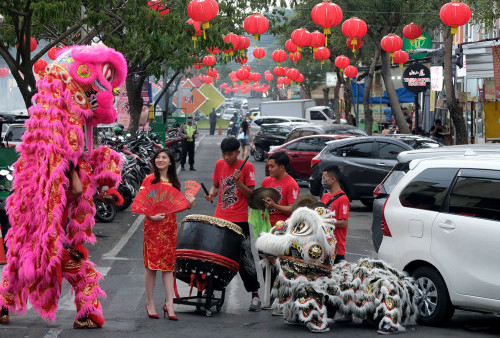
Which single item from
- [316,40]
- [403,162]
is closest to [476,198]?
[403,162]

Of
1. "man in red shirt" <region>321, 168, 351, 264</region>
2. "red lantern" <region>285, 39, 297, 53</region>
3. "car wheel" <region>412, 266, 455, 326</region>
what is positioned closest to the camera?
"car wheel" <region>412, 266, 455, 326</region>

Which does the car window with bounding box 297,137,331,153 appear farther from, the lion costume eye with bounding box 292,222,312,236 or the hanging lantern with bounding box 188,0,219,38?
the lion costume eye with bounding box 292,222,312,236

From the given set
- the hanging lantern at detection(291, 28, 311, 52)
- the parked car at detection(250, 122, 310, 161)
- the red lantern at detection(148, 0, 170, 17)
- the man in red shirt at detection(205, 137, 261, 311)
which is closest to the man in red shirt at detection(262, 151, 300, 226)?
the man in red shirt at detection(205, 137, 261, 311)

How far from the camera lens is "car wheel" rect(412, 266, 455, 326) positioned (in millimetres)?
8633

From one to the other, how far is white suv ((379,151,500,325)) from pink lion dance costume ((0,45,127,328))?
2913mm

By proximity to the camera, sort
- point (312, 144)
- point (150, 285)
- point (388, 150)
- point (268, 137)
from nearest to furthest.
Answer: point (150, 285) → point (388, 150) → point (312, 144) → point (268, 137)

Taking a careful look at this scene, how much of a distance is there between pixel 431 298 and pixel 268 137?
27.8 m

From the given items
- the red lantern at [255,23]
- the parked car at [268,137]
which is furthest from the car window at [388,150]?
the parked car at [268,137]

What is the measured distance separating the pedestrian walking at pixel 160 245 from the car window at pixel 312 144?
15.8 meters

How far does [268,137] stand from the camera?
36.4 m

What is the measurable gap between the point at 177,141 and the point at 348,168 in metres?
A: 14.2

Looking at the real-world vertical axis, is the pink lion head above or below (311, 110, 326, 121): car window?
below

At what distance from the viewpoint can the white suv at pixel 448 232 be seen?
26.9 ft

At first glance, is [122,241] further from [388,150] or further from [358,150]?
[388,150]
